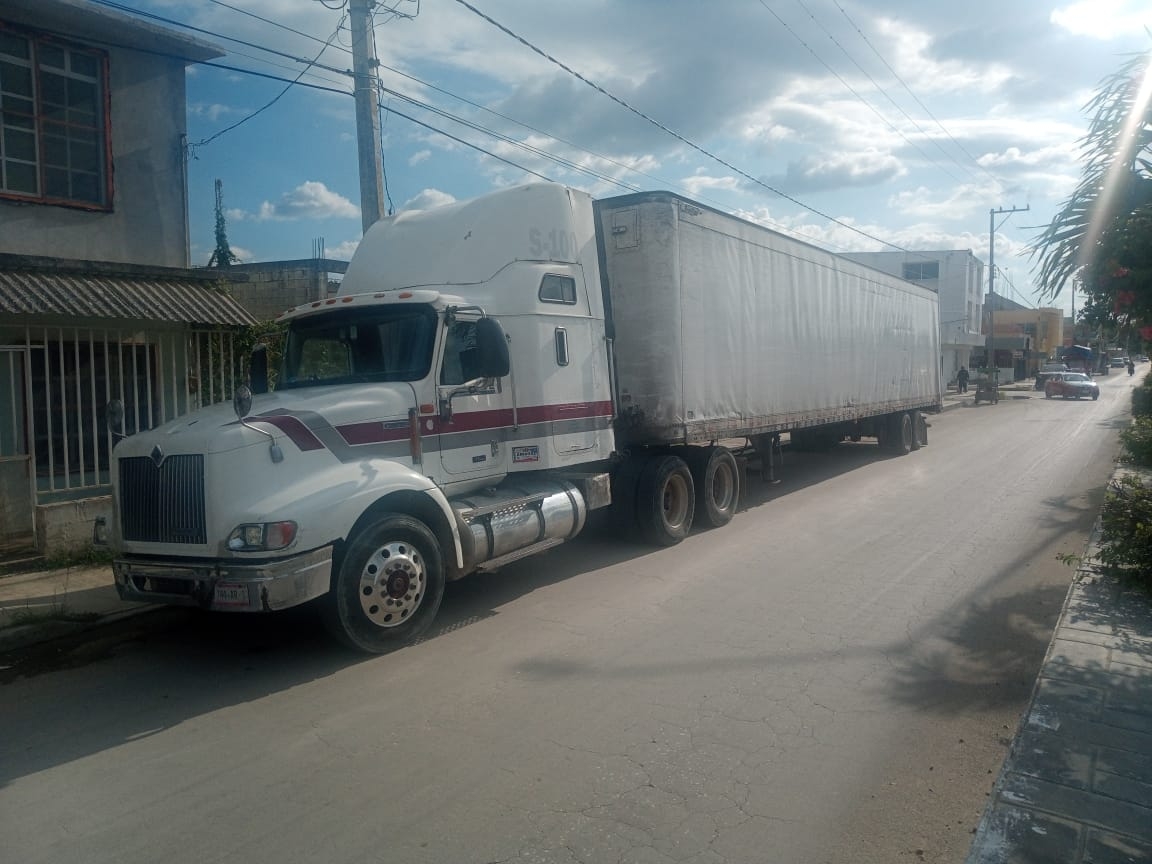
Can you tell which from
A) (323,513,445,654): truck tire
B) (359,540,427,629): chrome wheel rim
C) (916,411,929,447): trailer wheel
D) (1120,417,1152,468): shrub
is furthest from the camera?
(916,411,929,447): trailer wheel

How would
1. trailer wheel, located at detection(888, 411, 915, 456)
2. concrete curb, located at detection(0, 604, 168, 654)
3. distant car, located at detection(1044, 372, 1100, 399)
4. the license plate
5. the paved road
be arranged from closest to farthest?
the paved road < the license plate < concrete curb, located at detection(0, 604, 168, 654) < trailer wheel, located at detection(888, 411, 915, 456) < distant car, located at detection(1044, 372, 1100, 399)

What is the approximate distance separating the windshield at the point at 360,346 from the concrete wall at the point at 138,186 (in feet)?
14.2

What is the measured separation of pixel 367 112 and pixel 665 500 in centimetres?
595

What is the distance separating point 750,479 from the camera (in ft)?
50.3

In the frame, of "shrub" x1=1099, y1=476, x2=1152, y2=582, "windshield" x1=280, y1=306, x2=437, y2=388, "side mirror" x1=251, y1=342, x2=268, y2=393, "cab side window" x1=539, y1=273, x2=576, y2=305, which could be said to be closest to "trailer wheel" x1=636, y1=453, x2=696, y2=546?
"cab side window" x1=539, y1=273, x2=576, y2=305

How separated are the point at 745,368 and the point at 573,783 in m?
8.02

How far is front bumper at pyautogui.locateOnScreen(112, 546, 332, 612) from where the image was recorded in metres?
5.67

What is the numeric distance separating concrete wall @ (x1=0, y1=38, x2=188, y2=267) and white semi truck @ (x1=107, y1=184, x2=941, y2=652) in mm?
3822

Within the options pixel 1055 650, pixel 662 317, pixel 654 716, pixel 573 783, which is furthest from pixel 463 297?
pixel 1055 650

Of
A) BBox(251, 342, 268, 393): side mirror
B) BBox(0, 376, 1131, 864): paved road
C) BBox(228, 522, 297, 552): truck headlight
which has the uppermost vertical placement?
BBox(251, 342, 268, 393): side mirror

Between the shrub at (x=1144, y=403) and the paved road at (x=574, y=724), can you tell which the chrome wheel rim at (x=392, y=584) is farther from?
the shrub at (x=1144, y=403)

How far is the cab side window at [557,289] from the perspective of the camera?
8492mm

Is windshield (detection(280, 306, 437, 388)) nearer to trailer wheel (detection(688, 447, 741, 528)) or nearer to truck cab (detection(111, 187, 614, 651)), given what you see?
truck cab (detection(111, 187, 614, 651))

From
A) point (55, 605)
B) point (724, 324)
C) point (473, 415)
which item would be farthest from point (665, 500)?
point (55, 605)
